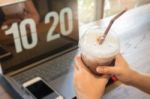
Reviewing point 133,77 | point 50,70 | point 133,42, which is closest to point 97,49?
point 133,77

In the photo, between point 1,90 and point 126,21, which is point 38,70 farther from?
point 126,21

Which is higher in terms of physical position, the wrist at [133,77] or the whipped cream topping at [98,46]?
the whipped cream topping at [98,46]

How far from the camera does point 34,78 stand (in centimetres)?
90

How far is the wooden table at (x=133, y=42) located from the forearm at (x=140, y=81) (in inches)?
5.6

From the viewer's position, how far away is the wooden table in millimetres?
889

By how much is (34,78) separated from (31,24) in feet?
0.74

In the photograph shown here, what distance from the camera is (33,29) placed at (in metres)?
0.95

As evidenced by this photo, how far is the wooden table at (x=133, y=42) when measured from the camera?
2.92 ft

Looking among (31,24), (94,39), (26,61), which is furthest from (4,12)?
(94,39)

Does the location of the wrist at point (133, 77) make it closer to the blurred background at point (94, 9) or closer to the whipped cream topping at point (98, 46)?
the whipped cream topping at point (98, 46)

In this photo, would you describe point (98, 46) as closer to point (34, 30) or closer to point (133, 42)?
point (34, 30)

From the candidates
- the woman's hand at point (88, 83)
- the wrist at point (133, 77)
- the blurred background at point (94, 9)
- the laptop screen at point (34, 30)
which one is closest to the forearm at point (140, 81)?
the wrist at point (133, 77)

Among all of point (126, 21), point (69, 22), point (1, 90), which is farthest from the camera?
point (126, 21)

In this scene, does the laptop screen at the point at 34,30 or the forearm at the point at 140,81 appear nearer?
the forearm at the point at 140,81
